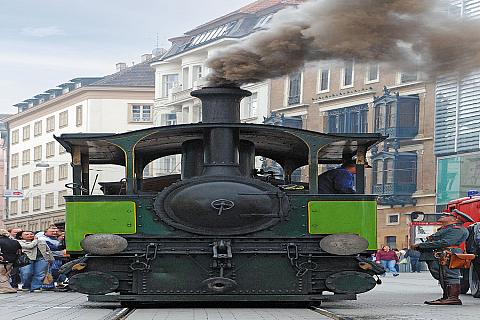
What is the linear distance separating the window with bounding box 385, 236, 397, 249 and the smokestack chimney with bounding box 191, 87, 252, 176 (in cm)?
4834

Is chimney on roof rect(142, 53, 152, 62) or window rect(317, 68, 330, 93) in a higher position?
chimney on roof rect(142, 53, 152, 62)

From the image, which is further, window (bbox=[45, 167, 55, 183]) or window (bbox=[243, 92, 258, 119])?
window (bbox=[45, 167, 55, 183])

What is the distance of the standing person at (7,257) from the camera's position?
937 inches

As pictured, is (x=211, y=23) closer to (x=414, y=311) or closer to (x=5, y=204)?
(x=5, y=204)

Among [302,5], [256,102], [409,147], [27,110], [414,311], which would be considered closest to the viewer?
[414,311]

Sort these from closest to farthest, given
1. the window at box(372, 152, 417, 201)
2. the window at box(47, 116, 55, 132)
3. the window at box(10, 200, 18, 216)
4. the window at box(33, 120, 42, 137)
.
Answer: the window at box(372, 152, 417, 201) < the window at box(47, 116, 55, 132) < the window at box(33, 120, 42, 137) < the window at box(10, 200, 18, 216)

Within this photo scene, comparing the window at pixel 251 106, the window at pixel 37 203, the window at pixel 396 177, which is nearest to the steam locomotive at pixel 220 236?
the window at pixel 396 177

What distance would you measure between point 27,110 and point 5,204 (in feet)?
49.6

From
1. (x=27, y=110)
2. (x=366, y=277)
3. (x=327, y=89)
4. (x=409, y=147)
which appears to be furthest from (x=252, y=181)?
(x=27, y=110)

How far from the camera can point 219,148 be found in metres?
15.6

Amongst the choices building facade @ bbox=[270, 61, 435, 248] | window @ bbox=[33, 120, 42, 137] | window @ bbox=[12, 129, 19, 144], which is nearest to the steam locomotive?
building facade @ bbox=[270, 61, 435, 248]

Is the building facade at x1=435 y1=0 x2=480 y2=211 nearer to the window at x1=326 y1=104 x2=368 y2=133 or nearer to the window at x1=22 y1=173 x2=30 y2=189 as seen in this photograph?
the window at x1=326 y1=104 x2=368 y2=133

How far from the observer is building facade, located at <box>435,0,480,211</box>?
178 ft

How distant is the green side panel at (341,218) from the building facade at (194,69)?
183 feet
